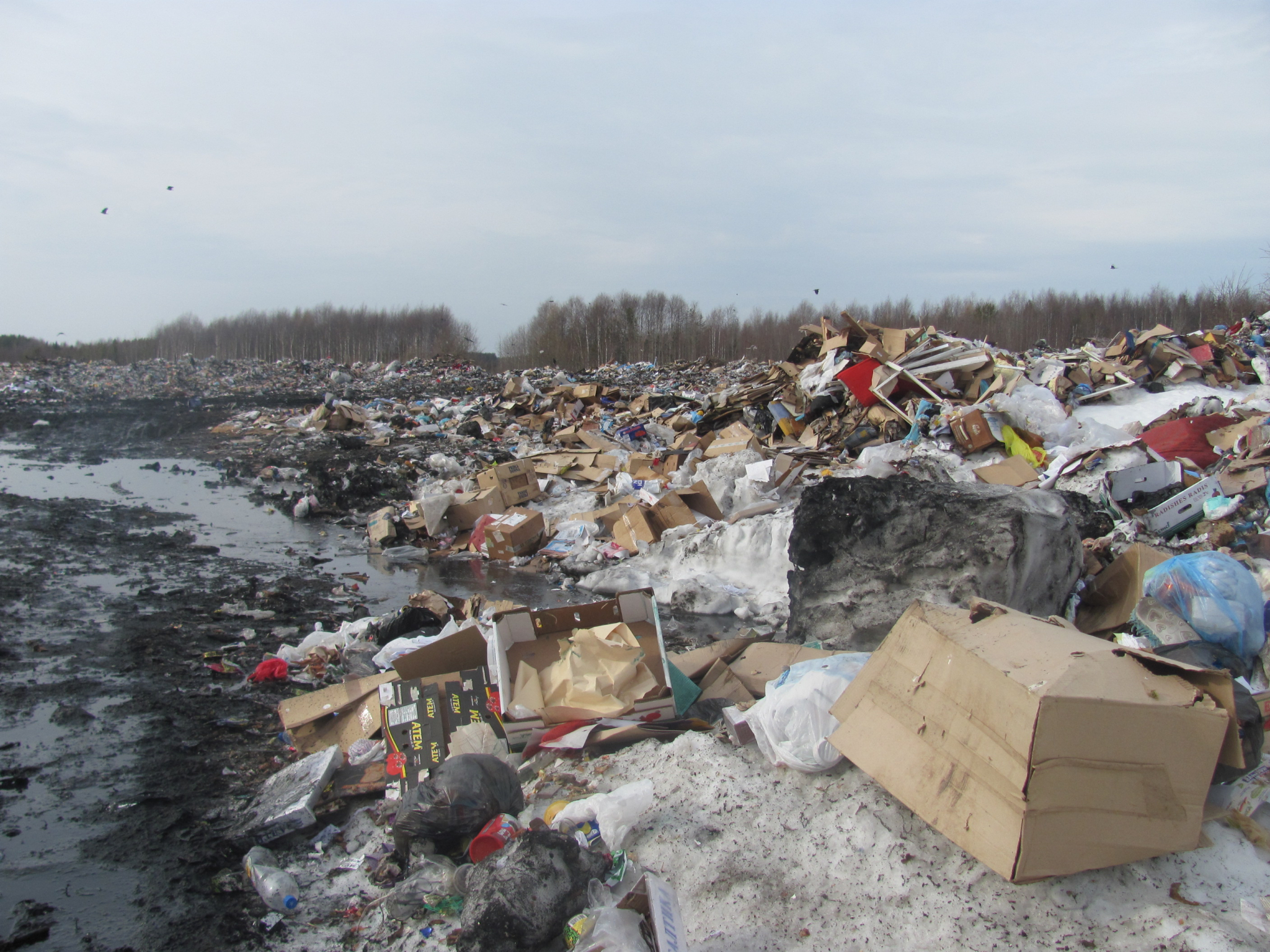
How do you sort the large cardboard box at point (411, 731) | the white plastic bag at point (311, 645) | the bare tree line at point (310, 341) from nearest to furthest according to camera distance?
A: the large cardboard box at point (411, 731) < the white plastic bag at point (311, 645) < the bare tree line at point (310, 341)

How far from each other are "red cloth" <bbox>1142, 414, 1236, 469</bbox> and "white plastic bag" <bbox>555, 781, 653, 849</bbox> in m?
5.50

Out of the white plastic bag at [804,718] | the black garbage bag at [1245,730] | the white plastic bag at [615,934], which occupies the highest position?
the black garbage bag at [1245,730]

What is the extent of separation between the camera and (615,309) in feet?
127

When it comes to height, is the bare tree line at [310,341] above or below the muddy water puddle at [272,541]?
above

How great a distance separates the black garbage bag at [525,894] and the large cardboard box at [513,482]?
5739 millimetres

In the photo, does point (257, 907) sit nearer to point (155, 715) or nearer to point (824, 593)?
point (155, 715)

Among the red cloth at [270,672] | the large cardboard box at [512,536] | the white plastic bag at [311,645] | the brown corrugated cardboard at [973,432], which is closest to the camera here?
the red cloth at [270,672]

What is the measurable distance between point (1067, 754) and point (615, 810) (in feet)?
4.17

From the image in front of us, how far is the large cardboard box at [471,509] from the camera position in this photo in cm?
725

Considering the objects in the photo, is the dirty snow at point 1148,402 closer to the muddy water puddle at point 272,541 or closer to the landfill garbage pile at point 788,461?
the landfill garbage pile at point 788,461

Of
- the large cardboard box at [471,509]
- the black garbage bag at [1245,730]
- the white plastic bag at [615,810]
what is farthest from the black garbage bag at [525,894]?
the large cardboard box at [471,509]

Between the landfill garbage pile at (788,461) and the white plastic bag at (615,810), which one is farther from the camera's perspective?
the landfill garbage pile at (788,461)

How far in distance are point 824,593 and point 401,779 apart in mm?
2361

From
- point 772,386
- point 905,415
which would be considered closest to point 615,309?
point 772,386
